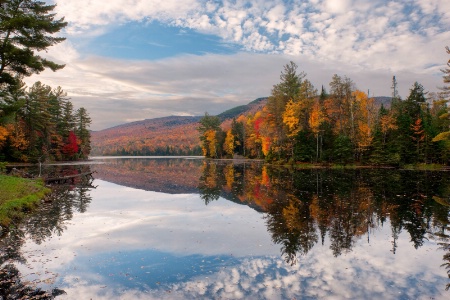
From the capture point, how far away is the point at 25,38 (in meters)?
23.1

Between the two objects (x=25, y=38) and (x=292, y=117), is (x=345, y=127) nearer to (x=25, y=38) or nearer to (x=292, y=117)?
(x=292, y=117)

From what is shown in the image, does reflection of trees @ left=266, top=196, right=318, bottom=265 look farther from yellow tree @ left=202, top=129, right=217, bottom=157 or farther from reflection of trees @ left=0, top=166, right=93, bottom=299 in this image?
yellow tree @ left=202, top=129, right=217, bottom=157

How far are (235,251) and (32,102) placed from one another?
74.0 meters

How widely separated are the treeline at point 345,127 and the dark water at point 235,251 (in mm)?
38309

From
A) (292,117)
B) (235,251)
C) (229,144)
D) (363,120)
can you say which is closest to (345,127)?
(363,120)

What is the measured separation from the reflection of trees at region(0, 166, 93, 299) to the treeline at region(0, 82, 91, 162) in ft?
114

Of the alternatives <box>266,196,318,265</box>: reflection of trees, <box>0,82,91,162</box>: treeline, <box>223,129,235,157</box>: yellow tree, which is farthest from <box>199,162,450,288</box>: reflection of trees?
<box>223,129,235,157</box>: yellow tree

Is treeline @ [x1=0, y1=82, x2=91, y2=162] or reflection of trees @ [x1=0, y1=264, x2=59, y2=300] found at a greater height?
treeline @ [x1=0, y1=82, x2=91, y2=162]

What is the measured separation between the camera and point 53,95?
85.8 m

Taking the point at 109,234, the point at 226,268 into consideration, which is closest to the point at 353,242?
the point at 226,268

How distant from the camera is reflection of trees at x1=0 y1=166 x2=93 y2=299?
8.30 metres

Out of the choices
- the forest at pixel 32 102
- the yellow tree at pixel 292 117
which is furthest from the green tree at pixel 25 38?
the yellow tree at pixel 292 117

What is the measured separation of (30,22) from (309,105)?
2008 inches

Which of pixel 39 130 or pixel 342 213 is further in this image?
pixel 39 130
